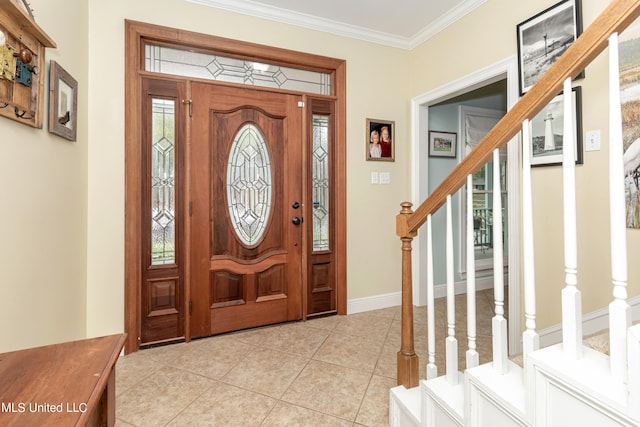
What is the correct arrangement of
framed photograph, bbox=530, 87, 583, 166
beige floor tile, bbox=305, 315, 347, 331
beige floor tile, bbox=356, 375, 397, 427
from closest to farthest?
beige floor tile, bbox=356, 375, 397, 427 → framed photograph, bbox=530, 87, 583, 166 → beige floor tile, bbox=305, 315, 347, 331

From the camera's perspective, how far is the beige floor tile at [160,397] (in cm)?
156

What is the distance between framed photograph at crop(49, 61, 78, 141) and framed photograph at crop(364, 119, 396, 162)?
7.27 feet

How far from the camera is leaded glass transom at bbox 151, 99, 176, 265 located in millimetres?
2334

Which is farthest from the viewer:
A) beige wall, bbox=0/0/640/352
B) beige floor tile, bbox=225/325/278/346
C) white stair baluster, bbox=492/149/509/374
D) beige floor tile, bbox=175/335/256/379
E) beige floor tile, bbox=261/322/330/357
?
beige floor tile, bbox=225/325/278/346

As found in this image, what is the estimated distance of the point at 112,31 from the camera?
217 centimetres

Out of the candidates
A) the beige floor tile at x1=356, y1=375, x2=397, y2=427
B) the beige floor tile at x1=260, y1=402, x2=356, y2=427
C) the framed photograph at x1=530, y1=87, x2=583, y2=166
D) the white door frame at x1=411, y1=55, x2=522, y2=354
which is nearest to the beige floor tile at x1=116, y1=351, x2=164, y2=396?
the beige floor tile at x1=260, y1=402, x2=356, y2=427

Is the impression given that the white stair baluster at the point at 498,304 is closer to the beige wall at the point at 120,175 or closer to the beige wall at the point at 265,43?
the beige wall at the point at 120,175

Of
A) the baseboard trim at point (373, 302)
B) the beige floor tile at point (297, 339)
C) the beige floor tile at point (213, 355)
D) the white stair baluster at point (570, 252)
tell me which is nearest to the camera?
the white stair baluster at point (570, 252)

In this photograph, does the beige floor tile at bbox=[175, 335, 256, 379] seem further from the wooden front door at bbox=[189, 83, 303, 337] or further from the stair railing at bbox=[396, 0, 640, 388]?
the stair railing at bbox=[396, 0, 640, 388]

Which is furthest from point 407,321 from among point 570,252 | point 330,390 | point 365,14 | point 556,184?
point 365,14

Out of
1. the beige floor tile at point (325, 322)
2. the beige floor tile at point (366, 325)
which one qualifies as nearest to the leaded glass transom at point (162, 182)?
the beige floor tile at point (325, 322)

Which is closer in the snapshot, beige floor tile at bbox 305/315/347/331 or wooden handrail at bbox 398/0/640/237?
wooden handrail at bbox 398/0/640/237

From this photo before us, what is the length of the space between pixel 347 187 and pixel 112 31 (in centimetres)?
213

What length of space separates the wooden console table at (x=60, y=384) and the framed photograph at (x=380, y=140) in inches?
97.6
